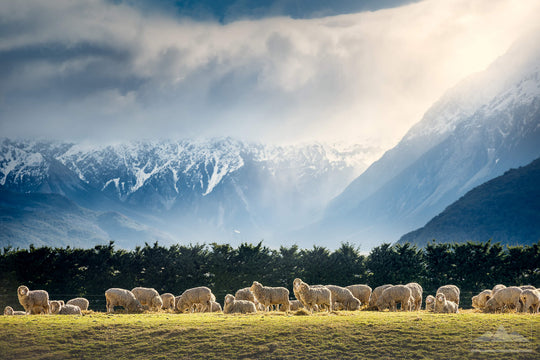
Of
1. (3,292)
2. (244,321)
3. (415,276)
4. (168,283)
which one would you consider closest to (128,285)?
(168,283)

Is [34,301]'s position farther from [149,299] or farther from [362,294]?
[362,294]

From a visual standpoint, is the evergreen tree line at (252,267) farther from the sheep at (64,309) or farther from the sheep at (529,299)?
the sheep at (529,299)

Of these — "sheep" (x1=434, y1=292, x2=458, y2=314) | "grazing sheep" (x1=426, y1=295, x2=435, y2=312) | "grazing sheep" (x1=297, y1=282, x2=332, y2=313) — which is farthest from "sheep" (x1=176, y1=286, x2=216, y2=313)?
"sheep" (x1=434, y1=292, x2=458, y2=314)

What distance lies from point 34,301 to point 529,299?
36761 millimetres

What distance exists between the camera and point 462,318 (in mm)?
34094

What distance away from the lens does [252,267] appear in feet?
241

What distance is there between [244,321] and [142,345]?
20.7 feet

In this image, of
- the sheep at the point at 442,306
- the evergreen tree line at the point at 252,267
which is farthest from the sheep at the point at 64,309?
the sheep at the point at 442,306

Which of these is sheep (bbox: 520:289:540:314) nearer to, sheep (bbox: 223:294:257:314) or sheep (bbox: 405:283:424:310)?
sheep (bbox: 405:283:424:310)

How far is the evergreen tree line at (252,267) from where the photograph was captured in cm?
6906

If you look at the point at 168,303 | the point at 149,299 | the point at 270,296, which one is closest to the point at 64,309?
the point at 149,299

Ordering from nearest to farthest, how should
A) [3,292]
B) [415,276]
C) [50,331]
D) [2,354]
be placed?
1. [2,354]
2. [50,331]
3. [3,292]
4. [415,276]

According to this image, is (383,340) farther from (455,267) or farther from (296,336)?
(455,267)

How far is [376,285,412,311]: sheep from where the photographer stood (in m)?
44.2
